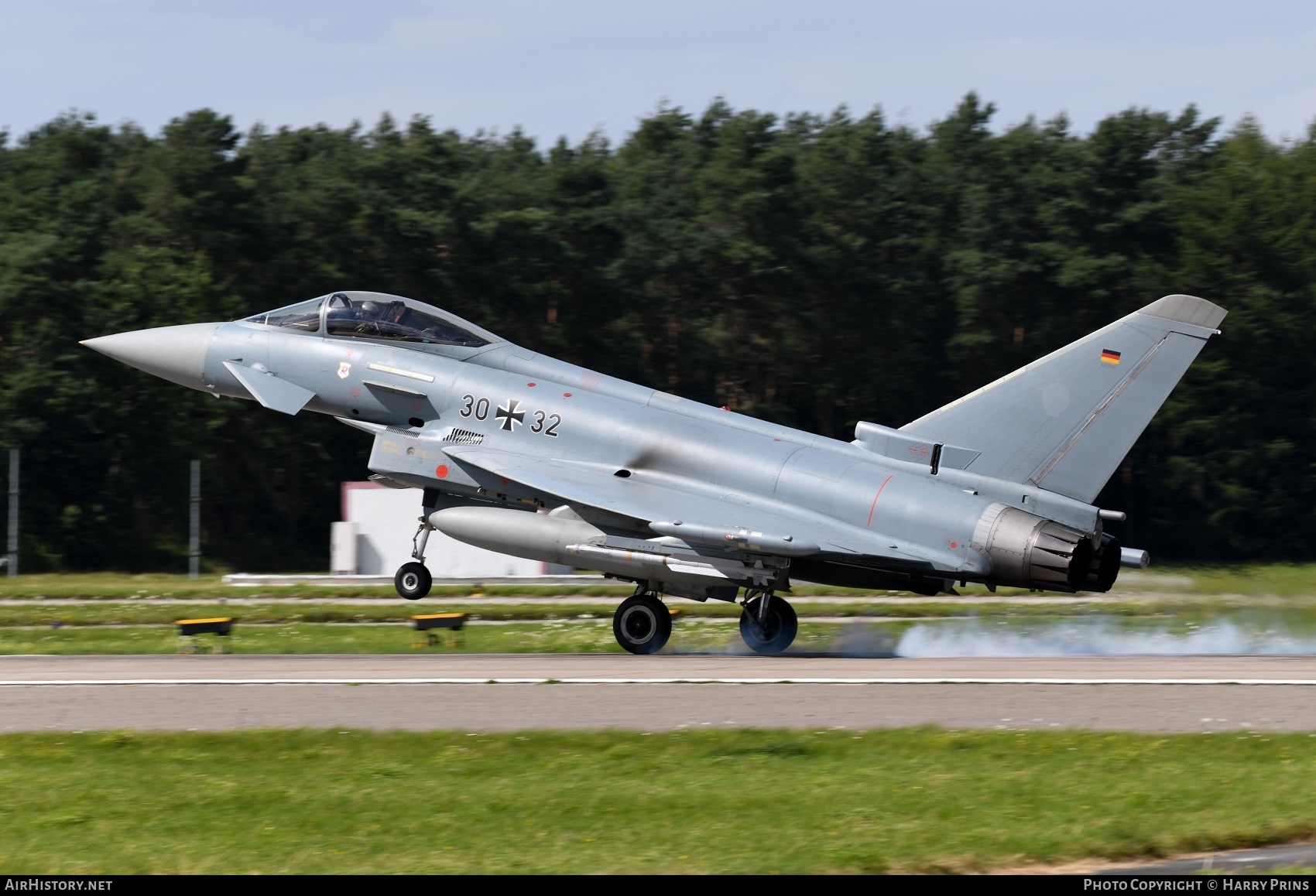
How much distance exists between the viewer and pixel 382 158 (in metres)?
55.2

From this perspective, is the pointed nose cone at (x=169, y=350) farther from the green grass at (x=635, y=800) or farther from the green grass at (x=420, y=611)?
the green grass at (x=635, y=800)

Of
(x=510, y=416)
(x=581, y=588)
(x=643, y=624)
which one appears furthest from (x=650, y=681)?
(x=581, y=588)

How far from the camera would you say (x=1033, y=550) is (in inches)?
644

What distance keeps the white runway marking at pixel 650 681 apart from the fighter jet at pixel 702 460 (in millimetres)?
2288

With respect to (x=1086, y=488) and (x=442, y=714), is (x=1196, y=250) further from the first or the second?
(x=442, y=714)

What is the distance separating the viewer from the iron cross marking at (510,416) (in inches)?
740

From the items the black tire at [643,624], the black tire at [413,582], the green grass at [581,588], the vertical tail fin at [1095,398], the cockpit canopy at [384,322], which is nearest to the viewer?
the vertical tail fin at [1095,398]

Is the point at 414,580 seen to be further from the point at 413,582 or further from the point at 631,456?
the point at 631,456

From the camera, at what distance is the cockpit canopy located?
19.8m

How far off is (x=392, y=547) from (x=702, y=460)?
820 inches

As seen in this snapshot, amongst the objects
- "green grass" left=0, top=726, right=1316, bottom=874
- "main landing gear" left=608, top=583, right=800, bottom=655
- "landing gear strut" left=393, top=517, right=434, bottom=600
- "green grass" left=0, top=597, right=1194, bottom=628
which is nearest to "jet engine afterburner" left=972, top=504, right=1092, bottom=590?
"main landing gear" left=608, top=583, right=800, bottom=655

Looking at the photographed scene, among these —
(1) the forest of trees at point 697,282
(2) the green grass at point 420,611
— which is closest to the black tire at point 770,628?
(2) the green grass at point 420,611
